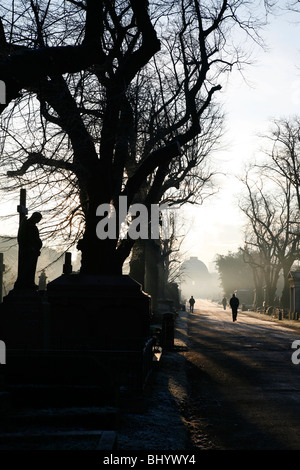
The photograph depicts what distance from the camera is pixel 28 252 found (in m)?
12.8

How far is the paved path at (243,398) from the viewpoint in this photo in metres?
7.04

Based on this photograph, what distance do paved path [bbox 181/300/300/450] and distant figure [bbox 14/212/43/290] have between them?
4.15 m

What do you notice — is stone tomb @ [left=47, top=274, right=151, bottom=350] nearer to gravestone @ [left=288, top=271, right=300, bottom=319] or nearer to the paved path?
the paved path

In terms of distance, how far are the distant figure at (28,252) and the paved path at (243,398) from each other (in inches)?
163

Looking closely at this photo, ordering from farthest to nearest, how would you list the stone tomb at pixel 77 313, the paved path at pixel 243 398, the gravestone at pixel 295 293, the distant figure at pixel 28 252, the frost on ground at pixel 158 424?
the gravestone at pixel 295 293
the distant figure at pixel 28 252
the stone tomb at pixel 77 313
the paved path at pixel 243 398
the frost on ground at pixel 158 424

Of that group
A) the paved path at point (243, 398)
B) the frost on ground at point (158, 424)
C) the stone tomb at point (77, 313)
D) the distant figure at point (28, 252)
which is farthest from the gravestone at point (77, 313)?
the paved path at point (243, 398)

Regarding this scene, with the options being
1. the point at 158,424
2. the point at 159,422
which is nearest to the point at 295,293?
the point at 159,422

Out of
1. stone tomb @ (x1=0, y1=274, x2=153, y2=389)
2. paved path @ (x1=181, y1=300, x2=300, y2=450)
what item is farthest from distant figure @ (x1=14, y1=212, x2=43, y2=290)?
paved path @ (x1=181, y1=300, x2=300, y2=450)

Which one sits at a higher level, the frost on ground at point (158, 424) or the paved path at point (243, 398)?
the frost on ground at point (158, 424)

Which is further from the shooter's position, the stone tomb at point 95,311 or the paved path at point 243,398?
the stone tomb at point 95,311

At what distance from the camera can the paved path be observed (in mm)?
7043

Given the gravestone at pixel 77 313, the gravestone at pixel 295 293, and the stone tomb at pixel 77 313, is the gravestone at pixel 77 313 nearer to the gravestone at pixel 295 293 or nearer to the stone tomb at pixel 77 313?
the stone tomb at pixel 77 313

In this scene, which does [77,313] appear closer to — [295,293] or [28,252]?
[28,252]
